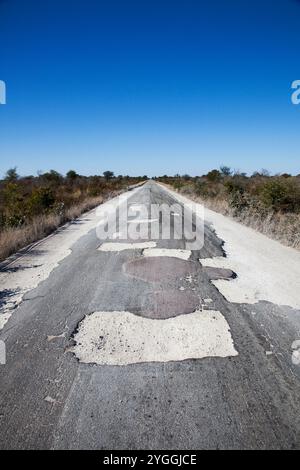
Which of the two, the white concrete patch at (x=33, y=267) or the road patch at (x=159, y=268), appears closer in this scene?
the white concrete patch at (x=33, y=267)

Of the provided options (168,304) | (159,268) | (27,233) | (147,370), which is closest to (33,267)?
(159,268)

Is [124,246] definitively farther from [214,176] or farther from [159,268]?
[214,176]

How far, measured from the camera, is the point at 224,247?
22.8 feet

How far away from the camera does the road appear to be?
196 centimetres

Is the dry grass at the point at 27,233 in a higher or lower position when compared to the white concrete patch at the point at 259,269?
higher

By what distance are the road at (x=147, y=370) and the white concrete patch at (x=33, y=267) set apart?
0.15 metres

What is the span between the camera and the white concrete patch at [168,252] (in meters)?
5.92

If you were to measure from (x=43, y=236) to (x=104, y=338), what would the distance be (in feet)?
19.7

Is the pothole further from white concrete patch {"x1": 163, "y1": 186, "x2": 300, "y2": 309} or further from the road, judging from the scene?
white concrete patch {"x1": 163, "y1": 186, "x2": 300, "y2": 309}

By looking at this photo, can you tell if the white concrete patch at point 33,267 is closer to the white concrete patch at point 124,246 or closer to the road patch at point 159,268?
the white concrete patch at point 124,246

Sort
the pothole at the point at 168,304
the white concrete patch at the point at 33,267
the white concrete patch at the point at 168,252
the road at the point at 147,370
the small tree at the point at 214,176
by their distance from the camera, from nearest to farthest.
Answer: the road at the point at 147,370
the pothole at the point at 168,304
the white concrete patch at the point at 33,267
the white concrete patch at the point at 168,252
the small tree at the point at 214,176

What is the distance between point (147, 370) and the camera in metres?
2.55

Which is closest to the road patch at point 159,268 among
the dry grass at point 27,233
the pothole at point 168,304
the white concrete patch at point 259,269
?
the white concrete patch at point 259,269

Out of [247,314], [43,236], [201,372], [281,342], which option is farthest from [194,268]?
[43,236]
